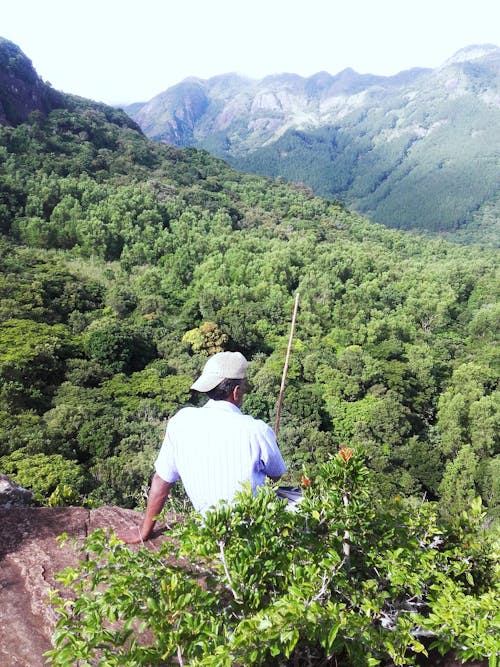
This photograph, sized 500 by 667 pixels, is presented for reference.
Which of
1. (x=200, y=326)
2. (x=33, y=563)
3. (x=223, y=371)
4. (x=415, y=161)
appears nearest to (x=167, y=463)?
(x=223, y=371)

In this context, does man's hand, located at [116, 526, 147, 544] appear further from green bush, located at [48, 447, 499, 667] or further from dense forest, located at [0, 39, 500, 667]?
green bush, located at [48, 447, 499, 667]

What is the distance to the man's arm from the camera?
295 cm

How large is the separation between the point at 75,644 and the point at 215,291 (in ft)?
110

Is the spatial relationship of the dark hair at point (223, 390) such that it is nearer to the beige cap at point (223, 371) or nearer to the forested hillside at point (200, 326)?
the beige cap at point (223, 371)

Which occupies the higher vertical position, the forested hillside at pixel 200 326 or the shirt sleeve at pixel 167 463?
the shirt sleeve at pixel 167 463

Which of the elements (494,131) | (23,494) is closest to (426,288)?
(23,494)

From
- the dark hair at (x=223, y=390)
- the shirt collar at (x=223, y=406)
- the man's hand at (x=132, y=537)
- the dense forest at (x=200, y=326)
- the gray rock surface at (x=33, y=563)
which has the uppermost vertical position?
the dark hair at (x=223, y=390)

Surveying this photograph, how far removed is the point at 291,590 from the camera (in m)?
1.89

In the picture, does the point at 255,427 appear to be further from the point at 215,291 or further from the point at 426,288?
the point at 426,288

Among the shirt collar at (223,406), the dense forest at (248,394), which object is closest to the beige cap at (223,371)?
the shirt collar at (223,406)

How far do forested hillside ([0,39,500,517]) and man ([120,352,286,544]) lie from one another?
1956mm

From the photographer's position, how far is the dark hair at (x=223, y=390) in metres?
2.88

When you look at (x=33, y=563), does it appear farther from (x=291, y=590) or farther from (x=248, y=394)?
(x=248, y=394)

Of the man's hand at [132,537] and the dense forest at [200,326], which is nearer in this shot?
the man's hand at [132,537]
